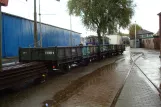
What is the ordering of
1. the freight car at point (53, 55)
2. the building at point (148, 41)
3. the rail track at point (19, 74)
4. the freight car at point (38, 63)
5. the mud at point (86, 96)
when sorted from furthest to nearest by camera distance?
1. the building at point (148, 41)
2. the freight car at point (53, 55)
3. the freight car at point (38, 63)
4. the rail track at point (19, 74)
5. the mud at point (86, 96)

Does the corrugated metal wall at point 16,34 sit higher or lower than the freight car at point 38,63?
higher

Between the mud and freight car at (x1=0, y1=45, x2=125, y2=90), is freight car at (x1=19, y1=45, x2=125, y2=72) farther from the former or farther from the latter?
the mud

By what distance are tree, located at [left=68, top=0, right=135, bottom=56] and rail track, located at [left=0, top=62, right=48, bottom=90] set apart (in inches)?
902

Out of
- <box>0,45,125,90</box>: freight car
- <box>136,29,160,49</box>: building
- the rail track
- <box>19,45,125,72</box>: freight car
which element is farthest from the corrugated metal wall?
<box>136,29,160,49</box>: building

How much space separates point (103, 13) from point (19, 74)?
85.5 feet

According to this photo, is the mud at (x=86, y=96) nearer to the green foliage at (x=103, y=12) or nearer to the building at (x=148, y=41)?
the green foliage at (x=103, y=12)

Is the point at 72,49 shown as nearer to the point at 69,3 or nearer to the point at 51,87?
the point at 51,87

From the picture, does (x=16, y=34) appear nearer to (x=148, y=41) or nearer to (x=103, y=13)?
(x=103, y=13)

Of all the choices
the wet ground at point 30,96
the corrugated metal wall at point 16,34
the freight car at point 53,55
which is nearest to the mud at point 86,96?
the wet ground at point 30,96

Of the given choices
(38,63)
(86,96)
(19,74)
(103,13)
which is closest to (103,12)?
(103,13)

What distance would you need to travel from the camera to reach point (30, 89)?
10.2m

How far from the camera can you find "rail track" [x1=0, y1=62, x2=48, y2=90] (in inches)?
337

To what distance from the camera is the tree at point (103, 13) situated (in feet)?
108

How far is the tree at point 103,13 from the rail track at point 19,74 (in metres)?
22.9
